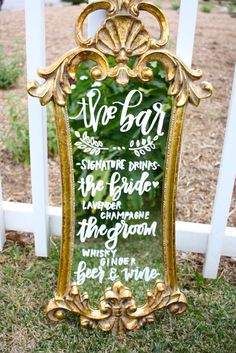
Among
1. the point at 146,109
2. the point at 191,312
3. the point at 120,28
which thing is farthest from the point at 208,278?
the point at 120,28

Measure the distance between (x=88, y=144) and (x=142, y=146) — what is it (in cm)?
17

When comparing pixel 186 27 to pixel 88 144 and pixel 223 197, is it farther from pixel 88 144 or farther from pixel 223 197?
pixel 223 197

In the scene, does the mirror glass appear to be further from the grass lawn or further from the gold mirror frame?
the grass lawn

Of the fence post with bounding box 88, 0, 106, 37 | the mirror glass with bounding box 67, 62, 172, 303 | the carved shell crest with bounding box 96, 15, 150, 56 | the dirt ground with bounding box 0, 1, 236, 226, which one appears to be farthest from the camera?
the dirt ground with bounding box 0, 1, 236, 226

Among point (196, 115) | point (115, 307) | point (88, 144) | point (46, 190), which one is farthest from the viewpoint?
point (196, 115)

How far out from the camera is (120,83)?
4.67 feet

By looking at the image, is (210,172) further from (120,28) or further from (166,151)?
(120,28)

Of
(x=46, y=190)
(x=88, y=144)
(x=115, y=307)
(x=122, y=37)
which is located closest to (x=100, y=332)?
(x=115, y=307)

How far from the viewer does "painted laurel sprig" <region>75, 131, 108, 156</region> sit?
1518 mm

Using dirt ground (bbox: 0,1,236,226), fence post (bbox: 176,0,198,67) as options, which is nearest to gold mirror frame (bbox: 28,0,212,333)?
fence post (bbox: 176,0,198,67)

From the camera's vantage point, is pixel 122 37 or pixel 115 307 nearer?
pixel 122 37

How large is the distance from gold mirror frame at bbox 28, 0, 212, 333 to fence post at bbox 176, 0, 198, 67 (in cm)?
15

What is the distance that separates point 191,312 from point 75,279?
454 millimetres

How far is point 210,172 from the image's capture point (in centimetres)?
265
